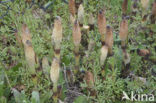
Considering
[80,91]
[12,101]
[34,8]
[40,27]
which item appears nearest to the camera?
[12,101]

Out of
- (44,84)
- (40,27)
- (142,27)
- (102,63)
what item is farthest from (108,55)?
(40,27)

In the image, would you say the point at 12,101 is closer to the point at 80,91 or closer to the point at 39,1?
the point at 80,91

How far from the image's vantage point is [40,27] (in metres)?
2.63

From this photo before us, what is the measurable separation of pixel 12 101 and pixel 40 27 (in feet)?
3.32

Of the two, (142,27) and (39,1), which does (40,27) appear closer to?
(39,1)

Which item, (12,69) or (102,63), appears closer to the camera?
(102,63)

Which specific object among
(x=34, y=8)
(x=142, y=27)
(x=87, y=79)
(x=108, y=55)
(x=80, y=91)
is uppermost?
(x=34, y=8)

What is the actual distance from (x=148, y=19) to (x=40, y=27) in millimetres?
1137

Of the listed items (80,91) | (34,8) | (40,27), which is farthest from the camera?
(34,8)

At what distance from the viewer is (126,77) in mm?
2006

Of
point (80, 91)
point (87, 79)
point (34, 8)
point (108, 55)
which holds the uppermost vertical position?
point (34, 8)

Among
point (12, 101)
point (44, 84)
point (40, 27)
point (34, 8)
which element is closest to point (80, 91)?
point (44, 84)

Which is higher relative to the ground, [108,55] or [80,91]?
[108,55]

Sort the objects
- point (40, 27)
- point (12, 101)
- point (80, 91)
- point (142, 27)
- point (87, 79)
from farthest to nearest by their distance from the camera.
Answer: point (40, 27) → point (142, 27) → point (80, 91) → point (12, 101) → point (87, 79)
